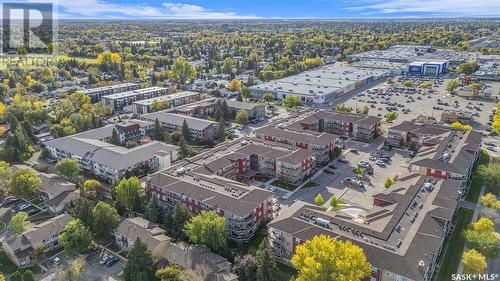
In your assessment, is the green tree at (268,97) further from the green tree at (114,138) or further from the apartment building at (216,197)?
the apartment building at (216,197)

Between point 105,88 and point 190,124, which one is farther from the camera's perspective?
point 105,88

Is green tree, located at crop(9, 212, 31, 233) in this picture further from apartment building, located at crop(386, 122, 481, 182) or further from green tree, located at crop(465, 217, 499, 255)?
apartment building, located at crop(386, 122, 481, 182)

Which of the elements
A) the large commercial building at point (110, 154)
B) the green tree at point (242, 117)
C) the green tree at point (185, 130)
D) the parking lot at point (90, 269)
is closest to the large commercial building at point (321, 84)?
the green tree at point (242, 117)

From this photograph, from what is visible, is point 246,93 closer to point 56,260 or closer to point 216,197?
point 216,197

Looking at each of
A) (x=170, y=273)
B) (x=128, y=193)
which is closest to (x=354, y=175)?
Answer: (x=128, y=193)

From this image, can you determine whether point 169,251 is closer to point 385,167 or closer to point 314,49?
point 385,167
